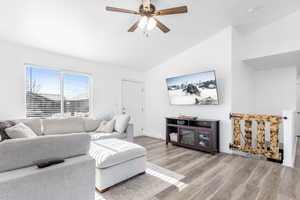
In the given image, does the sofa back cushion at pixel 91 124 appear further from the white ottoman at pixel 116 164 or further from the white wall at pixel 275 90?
the white wall at pixel 275 90

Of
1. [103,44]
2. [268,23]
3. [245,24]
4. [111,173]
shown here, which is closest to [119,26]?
[103,44]

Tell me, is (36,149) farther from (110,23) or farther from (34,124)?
(110,23)

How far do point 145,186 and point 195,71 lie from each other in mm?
3318

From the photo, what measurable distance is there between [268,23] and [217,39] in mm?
1234

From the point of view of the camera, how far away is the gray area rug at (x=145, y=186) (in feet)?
5.98

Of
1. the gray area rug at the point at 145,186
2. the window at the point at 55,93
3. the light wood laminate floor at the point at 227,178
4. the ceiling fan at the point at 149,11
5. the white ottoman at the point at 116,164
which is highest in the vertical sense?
the ceiling fan at the point at 149,11

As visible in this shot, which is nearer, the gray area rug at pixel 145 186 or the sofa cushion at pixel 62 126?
the gray area rug at pixel 145 186

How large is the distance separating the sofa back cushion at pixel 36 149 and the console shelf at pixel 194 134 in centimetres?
291

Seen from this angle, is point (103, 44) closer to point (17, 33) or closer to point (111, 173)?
point (17, 33)

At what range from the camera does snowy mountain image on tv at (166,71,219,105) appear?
11.9 ft

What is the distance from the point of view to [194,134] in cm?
369

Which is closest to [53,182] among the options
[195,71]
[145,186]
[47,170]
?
[47,170]

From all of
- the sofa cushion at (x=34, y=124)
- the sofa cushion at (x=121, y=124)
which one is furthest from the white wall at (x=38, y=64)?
the sofa cushion at (x=121, y=124)

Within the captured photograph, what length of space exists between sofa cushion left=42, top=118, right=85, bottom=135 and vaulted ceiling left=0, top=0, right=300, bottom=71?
1710mm
